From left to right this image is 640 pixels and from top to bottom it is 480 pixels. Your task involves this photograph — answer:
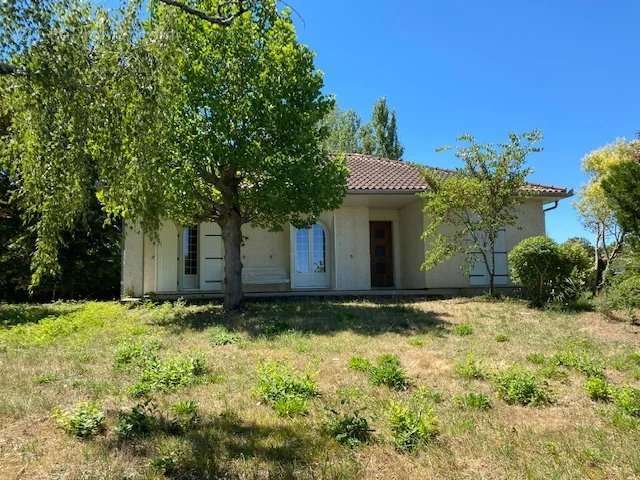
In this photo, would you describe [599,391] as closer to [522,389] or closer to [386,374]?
[522,389]

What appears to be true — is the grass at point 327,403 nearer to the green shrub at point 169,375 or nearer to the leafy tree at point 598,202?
the green shrub at point 169,375

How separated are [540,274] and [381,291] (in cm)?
527

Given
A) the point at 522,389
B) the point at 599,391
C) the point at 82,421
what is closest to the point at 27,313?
the point at 82,421

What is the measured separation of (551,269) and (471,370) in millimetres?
6213

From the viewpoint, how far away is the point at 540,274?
467 inches

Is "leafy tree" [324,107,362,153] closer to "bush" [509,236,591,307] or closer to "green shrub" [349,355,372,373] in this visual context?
"bush" [509,236,591,307]

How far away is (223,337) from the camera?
9.01 m

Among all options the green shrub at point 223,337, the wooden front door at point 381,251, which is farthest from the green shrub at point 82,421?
the wooden front door at point 381,251

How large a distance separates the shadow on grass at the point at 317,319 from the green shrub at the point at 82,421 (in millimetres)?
4637

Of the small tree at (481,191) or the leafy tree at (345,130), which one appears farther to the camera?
the leafy tree at (345,130)

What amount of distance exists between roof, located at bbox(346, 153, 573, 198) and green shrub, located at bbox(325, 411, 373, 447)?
10.9m

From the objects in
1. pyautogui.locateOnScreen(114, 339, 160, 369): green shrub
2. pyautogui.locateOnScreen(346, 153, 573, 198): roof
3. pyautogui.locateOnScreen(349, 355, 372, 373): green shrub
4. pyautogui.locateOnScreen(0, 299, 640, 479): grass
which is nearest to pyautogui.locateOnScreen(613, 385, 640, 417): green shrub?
pyautogui.locateOnScreen(0, 299, 640, 479): grass

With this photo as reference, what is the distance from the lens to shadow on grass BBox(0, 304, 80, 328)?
41.6ft

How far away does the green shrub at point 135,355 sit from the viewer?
7137 millimetres
